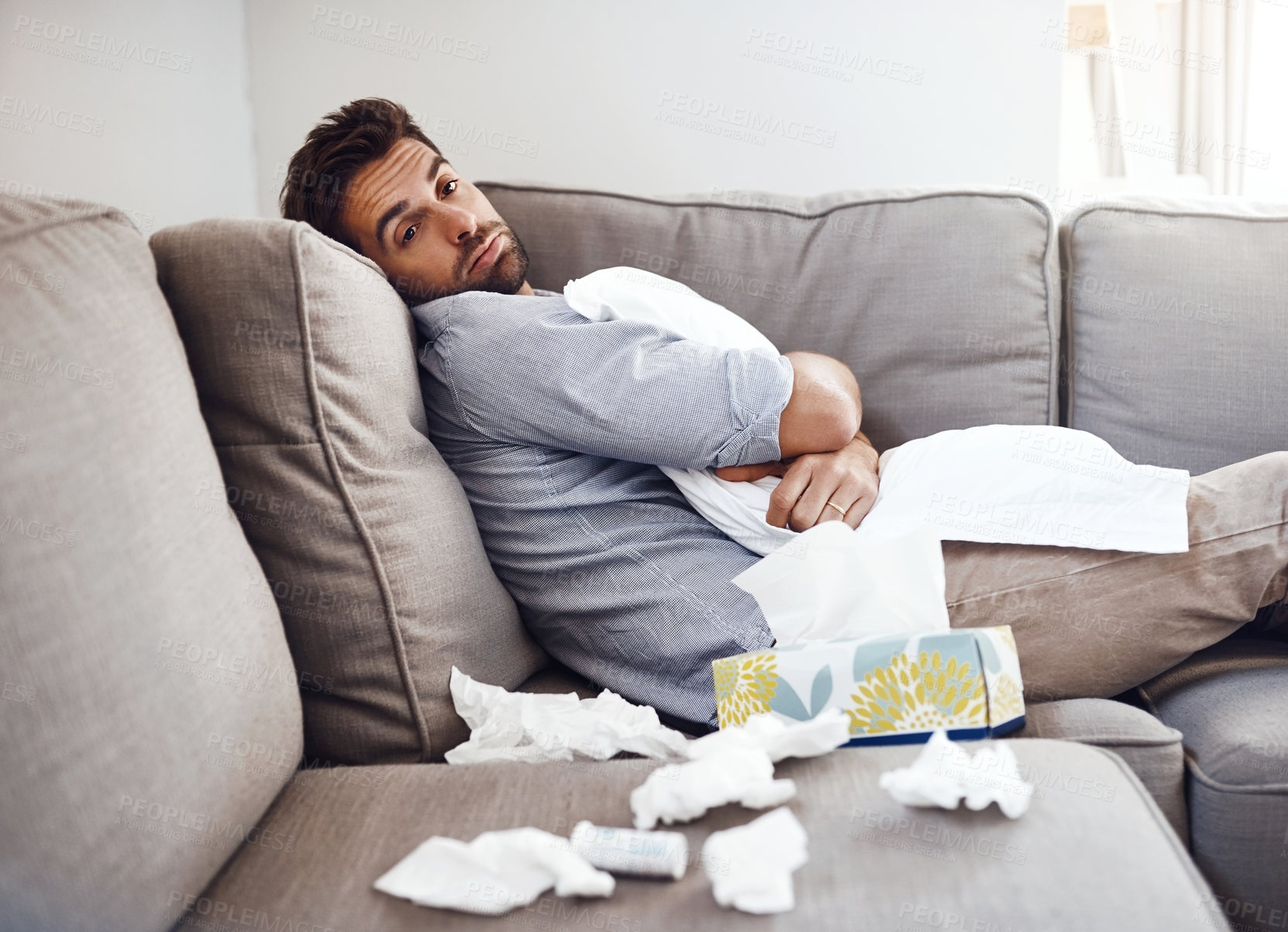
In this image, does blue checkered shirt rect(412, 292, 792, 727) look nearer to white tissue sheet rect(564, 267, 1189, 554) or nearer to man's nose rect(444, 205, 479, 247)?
white tissue sheet rect(564, 267, 1189, 554)

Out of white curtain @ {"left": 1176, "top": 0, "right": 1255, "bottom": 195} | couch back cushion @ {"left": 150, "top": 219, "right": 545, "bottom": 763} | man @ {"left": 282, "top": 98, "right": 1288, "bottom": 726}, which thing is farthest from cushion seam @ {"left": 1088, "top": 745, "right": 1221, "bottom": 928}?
white curtain @ {"left": 1176, "top": 0, "right": 1255, "bottom": 195}

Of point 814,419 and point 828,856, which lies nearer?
point 828,856

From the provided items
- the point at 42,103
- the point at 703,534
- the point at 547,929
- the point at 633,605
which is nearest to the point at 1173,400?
the point at 703,534

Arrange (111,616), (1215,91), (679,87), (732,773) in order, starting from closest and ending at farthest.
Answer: (111,616) < (732,773) < (679,87) < (1215,91)

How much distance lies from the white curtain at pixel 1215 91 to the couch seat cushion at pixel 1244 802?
1.71 metres

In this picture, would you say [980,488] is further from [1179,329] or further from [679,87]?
[679,87]

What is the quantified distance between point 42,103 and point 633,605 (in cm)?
106

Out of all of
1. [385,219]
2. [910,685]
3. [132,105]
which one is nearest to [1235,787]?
[910,685]

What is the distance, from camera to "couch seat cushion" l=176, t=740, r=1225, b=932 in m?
0.62

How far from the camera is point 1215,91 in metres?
2.30

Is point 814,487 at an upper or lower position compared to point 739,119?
lower

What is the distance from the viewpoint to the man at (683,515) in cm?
100

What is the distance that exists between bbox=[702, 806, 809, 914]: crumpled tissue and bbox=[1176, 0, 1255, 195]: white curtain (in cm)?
214

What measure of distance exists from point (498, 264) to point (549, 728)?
703 millimetres
